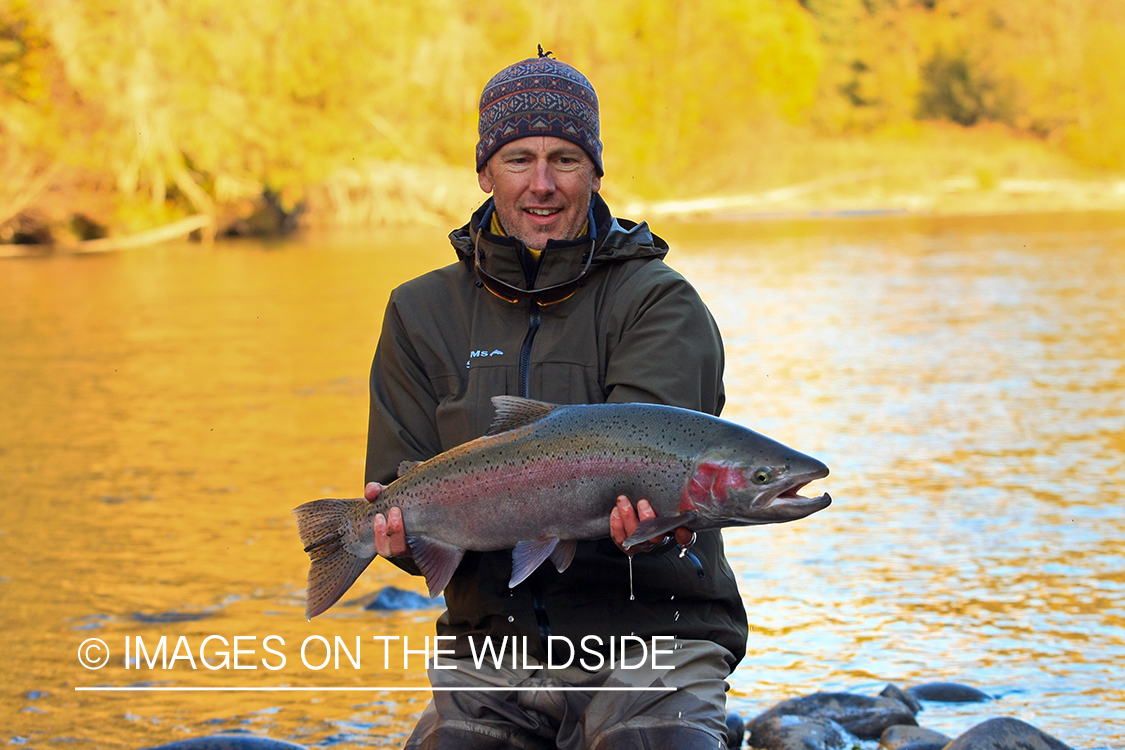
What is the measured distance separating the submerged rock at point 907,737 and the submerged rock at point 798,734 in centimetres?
13

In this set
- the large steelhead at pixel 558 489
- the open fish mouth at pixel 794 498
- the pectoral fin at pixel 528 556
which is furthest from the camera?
the pectoral fin at pixel 528 556

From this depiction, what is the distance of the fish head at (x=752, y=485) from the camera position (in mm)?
3035

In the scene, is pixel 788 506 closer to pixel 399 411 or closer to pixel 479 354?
pixel 479 354

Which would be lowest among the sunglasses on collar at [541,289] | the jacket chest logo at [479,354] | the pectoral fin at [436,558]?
the pectoral fin at [436,558]

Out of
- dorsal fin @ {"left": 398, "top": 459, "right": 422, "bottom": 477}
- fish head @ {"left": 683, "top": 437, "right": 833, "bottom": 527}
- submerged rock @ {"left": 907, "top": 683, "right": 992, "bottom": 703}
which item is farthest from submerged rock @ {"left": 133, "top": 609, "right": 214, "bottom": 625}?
fish head @ {"left": 683, "top": 437, "right": 833, "bottom": 527}

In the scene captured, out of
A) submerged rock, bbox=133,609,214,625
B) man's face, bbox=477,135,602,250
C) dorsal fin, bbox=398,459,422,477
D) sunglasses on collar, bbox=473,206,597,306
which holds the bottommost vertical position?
submerged rock, bbox=133,609,214,625

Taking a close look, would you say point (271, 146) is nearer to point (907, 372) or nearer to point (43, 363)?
point (43, 363)

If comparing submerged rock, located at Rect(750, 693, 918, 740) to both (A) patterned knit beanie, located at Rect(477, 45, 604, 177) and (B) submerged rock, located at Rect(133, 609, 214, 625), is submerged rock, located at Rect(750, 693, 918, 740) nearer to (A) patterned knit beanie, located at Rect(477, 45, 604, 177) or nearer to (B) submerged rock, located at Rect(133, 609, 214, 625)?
Result: (A) patterned knit beanie, located at Rect(477, 45, 604, 177)

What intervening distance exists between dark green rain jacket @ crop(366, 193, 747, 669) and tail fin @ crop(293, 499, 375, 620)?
0.18m

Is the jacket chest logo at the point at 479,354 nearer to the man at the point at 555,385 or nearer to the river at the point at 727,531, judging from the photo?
the man at the point at 555,385

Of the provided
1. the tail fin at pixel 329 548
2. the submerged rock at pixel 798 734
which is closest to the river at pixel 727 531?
the submerged rock at pixel 798 734

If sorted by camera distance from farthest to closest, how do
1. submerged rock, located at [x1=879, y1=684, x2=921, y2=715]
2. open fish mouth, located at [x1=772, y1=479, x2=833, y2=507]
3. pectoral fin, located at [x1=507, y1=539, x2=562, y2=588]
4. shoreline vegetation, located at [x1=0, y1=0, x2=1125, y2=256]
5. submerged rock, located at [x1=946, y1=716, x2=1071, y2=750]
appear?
shoreline vegetation, located at [x1=0, y1=0, x2=1125, y2=256]
submerged rock, located at [x1=879, y1=684, x2=921, y2=715]
submerged rock, located at [x1=946, y1=716, x2=1071, y2=750]
pectoral fin, located at [x1=507, y1=539, x2=562, y2=588]
open fish mouth, located at [x1=772, y1=479, x2=833, y2=507]

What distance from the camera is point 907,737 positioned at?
505 cm

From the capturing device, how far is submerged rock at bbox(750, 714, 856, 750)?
4984mm
